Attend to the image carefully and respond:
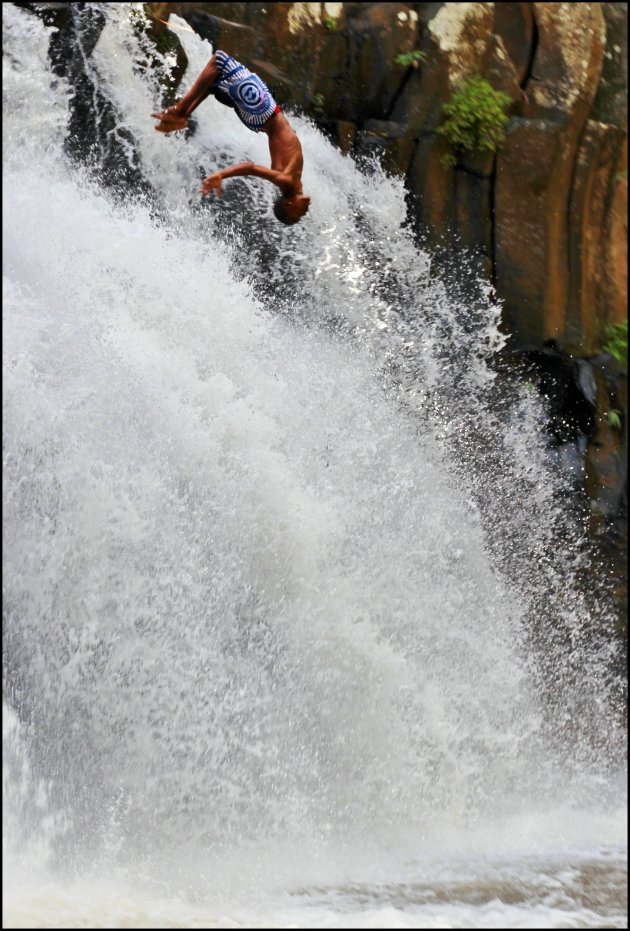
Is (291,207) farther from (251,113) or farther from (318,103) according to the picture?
(318,103)

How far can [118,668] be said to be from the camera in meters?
2.90

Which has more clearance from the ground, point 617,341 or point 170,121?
point 170,121

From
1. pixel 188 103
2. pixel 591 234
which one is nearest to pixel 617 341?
pixel 591 234

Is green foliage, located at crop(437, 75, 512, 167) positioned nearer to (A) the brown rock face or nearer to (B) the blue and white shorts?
(A) the brown rock face

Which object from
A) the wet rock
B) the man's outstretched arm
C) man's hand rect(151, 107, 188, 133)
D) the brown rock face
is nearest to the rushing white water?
man's hand rect(151, 107, 188, 133)

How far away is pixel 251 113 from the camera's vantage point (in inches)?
142

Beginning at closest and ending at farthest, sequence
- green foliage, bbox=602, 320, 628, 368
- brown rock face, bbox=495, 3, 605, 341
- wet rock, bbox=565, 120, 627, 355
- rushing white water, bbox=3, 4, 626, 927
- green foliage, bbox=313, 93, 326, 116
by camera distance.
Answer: rushing white water, bbox=3, 4, 626, 927
green foliage, bbox=313, 93, 326, 116
brown rock face, bbox=495, 3, 605, 341
wet rock, bbox=565, 120, 627, 355
green foliage, bbox=602, 320, 628, 368

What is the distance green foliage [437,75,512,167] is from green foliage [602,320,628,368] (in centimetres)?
112

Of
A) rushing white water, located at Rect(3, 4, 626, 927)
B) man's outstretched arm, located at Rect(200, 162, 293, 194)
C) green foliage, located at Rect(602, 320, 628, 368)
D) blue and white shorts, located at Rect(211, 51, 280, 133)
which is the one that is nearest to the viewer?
rushing white water, located at Rect(3, 4, 626, 927)

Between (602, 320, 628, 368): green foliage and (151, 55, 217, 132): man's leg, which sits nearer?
(151, 55, 217, 132): man's leg

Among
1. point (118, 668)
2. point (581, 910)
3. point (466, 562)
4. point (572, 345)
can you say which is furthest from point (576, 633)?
point (118, 668)

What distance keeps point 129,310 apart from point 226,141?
1.11 metres

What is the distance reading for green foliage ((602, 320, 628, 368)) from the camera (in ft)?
16.3

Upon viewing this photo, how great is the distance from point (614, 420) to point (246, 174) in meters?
2.41
